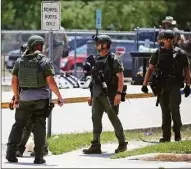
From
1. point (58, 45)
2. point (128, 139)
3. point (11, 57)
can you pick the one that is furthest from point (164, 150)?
point (11, 57)

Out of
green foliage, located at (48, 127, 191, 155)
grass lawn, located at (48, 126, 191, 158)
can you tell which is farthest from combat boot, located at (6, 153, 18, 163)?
green foliage, located at (48, 127, 191, 155)

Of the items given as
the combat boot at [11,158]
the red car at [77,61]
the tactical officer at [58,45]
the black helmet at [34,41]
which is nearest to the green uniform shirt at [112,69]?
the black helmet at [34,41]

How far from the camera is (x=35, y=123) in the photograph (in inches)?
493

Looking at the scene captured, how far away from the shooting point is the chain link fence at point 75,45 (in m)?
24.8

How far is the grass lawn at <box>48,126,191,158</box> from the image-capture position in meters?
13.2

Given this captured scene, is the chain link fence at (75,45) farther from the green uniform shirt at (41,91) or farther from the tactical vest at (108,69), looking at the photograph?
the green uniform shirt at (41,91)

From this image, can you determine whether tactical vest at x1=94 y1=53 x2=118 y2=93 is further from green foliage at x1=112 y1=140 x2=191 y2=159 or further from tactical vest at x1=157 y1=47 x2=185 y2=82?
tactical vest at x1=157 y1=47 x2=185 y2=82

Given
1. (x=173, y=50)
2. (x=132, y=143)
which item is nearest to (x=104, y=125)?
(x=132, y=143)

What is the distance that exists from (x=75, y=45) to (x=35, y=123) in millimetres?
13960

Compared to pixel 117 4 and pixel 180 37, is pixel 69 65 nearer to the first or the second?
pixel 180 37

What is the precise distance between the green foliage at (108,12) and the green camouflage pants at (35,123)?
101 ft

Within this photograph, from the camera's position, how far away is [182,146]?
13.4 m

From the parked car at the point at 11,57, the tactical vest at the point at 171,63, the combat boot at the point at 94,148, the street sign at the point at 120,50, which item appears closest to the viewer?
the combat boot at the point at 94,148

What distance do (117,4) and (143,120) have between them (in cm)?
2757
